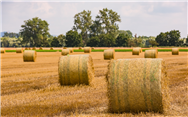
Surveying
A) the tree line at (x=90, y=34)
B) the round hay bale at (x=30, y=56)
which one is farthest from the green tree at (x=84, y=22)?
the round hay bale at (x=30, y=56)

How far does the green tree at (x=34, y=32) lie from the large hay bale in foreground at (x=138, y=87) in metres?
119

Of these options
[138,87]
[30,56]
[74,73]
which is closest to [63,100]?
[74,73]

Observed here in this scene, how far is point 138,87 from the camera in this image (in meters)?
6.52

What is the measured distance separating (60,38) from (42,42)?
12077mm

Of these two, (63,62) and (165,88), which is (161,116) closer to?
(165,88)

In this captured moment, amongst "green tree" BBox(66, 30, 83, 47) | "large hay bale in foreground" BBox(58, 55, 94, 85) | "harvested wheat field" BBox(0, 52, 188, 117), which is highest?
"green tree" BBox(66, 30, 83, 47)

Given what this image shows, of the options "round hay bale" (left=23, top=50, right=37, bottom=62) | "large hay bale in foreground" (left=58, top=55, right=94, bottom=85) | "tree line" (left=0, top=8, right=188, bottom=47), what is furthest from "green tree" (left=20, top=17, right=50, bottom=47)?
"large hay bale in foreground" (left=58, top=55, right=94, bottom=85)

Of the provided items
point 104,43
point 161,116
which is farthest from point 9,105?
point 104,43

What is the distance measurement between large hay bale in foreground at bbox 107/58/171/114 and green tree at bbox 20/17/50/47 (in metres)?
119

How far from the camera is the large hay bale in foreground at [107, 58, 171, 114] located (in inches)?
254

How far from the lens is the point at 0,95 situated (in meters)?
9.91

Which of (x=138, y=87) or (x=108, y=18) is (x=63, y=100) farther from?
(x=108, y=18)

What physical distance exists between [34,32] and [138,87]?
419ft

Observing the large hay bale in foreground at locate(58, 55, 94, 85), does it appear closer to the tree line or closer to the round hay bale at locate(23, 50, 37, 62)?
the round hay bale at locate(23, 50, 37, 62)
